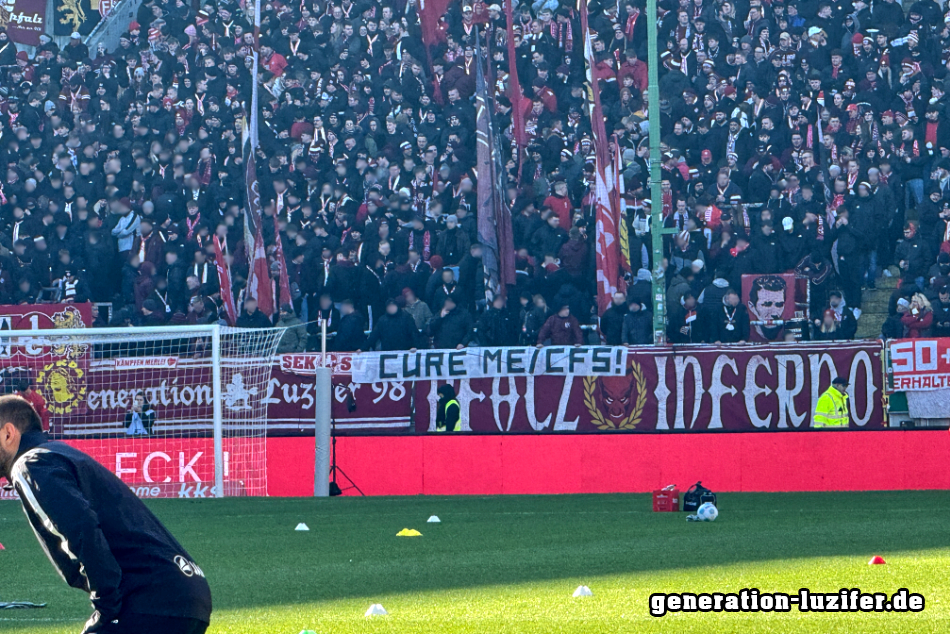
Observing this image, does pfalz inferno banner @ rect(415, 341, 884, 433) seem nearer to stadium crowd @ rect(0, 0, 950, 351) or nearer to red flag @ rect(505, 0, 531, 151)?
stadium crowd @ rect(0, 0, 950, 351)

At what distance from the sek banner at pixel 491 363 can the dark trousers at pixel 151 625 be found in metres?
15.8

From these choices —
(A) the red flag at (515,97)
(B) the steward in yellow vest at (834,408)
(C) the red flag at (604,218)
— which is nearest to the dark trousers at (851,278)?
(B) the steward in yellow vest at (834,408)

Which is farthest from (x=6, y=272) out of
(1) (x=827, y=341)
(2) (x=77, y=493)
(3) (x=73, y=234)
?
(2) (x=77, y=493)

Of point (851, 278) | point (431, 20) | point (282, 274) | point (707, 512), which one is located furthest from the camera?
point (431, 20)

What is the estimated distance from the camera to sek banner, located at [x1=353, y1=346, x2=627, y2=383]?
1972 centimetres

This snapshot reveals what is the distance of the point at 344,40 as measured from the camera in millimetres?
26766

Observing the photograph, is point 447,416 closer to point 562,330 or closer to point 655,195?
point 562,330

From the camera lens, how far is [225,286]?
77.3 ft

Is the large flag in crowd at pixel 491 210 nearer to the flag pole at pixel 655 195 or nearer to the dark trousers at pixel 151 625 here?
the flag pole at pixel 655 195

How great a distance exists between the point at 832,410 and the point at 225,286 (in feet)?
33.9

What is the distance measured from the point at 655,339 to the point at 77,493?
16.4 meters

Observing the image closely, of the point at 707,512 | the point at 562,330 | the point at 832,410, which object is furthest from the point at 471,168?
the point at 707,512

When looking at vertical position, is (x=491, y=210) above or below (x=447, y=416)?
above

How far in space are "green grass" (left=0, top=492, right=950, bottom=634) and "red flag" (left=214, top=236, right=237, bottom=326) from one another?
239 inches
